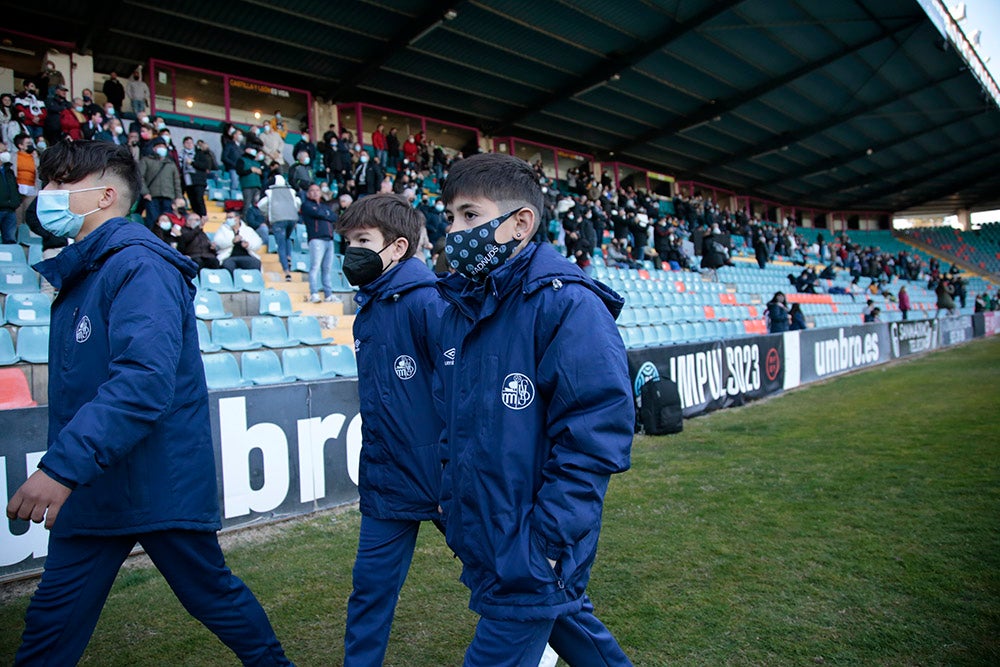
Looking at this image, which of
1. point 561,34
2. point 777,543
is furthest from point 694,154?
point 777,543

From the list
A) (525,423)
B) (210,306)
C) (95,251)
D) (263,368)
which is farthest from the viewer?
(210,306)

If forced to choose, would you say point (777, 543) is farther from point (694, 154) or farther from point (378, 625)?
point (694, 154)

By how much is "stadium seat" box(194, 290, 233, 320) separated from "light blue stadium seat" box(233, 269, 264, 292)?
584 millimetres

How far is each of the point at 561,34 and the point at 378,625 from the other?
16397mm

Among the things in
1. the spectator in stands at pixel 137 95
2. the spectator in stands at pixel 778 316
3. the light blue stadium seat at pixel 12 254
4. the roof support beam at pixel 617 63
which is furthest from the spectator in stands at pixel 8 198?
the roof support beam at pixel 617 63

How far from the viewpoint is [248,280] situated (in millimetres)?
8656

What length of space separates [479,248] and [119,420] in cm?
112

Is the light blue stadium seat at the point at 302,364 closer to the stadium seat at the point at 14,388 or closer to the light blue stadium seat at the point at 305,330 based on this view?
the light blue stadium seat at the point at 305,330

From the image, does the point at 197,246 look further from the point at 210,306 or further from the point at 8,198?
the point at 8,198

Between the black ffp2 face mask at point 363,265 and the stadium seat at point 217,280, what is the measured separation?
631cm

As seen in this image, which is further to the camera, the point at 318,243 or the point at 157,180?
the point at 318,243

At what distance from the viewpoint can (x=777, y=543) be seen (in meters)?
3.93

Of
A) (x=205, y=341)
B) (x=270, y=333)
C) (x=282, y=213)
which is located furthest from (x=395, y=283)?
(x=282, y=213)

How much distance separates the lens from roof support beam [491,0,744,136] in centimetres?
1570
